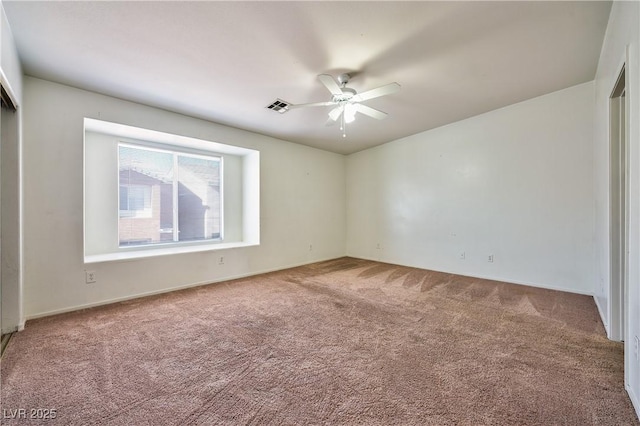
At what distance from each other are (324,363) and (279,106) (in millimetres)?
3058

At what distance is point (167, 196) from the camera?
4324mm

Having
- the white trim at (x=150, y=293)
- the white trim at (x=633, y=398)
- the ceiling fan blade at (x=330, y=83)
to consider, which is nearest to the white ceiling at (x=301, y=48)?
the ceiling fan blade at (x=330, y=83)

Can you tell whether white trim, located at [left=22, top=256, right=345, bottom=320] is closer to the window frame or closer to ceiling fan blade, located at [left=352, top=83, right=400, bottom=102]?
the window frame

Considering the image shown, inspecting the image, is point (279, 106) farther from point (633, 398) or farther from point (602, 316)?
point (602, 316)

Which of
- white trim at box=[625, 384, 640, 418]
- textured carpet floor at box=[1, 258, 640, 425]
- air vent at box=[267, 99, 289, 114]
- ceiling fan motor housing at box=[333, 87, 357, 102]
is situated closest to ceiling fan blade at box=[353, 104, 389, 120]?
ceiling fan motor housing at box=[333, 87, 357, 102]

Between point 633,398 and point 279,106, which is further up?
point 279,106

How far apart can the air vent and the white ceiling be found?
107 mm

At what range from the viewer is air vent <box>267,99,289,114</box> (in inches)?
132

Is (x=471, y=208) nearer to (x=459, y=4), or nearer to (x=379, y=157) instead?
(x=379, y=157)

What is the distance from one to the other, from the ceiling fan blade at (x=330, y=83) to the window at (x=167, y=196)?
3.07 metres

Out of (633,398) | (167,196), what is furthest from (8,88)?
(633,398)

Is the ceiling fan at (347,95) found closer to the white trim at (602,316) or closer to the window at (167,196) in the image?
the window at (167,196)

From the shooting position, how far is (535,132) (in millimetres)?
3643

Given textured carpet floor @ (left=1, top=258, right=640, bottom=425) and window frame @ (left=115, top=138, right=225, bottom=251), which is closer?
textured carpet floor @ (left=1, top=258, right=640, bottom=425)
